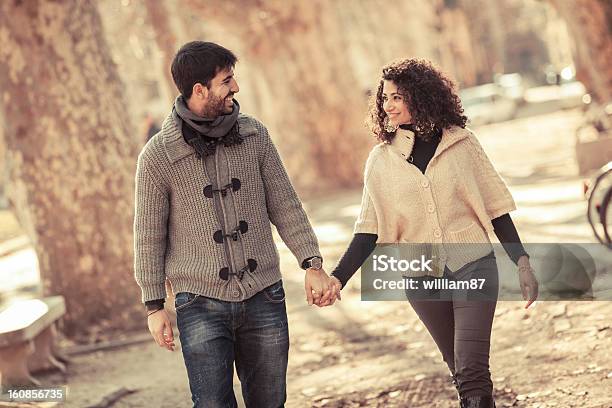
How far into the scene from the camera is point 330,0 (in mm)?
20797

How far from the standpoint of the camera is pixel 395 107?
423cm

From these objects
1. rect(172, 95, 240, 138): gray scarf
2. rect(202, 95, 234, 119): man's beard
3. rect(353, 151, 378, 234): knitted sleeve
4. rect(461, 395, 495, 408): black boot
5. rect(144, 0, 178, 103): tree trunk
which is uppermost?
rect(144, 0, 178, 103): tree trunk

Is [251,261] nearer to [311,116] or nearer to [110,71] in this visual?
[110,71]

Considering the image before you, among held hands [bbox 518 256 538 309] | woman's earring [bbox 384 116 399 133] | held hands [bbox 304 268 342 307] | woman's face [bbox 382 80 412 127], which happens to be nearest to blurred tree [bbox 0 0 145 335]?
woman's earring [bbox 384 116 399 133]

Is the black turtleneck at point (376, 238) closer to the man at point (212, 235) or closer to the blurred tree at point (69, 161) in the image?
the man at point (212, 235)

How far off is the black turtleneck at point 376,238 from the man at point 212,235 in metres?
0.39

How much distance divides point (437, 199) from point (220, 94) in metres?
0.99

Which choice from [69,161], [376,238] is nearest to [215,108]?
[376,238]

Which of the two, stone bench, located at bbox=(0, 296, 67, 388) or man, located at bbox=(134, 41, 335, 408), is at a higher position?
man, located at bbox=(134, 41, 335, 408)

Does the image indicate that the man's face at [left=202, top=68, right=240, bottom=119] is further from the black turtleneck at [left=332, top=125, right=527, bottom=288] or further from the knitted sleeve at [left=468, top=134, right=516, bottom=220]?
the knitted sleeve at [left=468, top=134, right=516, bottom=220]

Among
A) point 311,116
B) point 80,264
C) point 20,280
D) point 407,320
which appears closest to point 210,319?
point 407,320

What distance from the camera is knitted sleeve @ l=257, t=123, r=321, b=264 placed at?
13.1 feet

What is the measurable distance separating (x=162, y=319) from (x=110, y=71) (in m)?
6.42

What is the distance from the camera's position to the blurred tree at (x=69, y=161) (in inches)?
376
